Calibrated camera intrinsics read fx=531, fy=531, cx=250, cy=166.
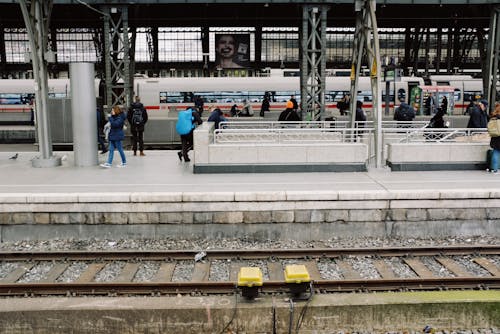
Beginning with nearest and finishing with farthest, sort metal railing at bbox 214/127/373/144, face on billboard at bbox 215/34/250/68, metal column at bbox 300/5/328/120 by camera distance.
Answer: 1. metal railing at bbox 214/127/373/144
2. metal column at bbox 300/5/328/120
3. face on billboard at bbox 215/34/250/68

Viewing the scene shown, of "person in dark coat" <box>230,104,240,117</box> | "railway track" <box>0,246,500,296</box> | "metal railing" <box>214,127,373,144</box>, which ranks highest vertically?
"person in dark coat" <box>230,104,240,117</box>

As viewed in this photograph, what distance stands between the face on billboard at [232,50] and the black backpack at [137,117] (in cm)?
3156

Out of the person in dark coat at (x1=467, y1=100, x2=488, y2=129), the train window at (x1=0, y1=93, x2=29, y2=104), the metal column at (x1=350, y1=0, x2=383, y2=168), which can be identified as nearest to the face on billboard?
the train window at (x1=0, y1=93, x2=29, y2=104)

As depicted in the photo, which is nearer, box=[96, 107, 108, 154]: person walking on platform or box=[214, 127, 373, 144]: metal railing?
box=[214, 127, 373, 144]: metal railing

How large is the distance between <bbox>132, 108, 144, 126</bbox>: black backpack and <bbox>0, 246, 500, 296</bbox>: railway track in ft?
21.9

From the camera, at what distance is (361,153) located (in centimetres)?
1219

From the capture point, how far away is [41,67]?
13234mm

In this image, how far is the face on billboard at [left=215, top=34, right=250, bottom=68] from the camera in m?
44.9

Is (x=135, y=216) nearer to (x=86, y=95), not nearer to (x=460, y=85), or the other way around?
(x=86, y=95)

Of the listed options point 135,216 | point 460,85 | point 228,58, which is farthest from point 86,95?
point 228,58

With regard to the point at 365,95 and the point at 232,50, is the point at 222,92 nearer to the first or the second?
the point at 365,95

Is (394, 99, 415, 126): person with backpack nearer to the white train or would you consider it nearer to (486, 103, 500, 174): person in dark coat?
(486, 103, 500, 174): person in dark coat

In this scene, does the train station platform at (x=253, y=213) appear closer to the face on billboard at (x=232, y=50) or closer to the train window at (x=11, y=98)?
the train window at (x=11, y=98)

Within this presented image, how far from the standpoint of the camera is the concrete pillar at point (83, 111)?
43.0 ft
